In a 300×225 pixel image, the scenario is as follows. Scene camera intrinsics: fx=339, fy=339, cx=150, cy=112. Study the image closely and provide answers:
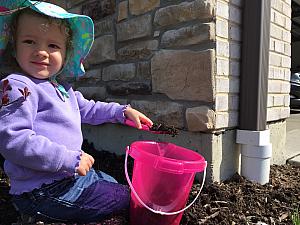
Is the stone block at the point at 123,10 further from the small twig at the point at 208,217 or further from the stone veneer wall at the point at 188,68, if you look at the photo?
the small twig at the point at 208,217

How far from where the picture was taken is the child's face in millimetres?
1629

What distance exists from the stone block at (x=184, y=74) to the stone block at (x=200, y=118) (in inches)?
3.0

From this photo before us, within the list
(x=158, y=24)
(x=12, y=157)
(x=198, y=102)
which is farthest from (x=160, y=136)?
(x=12, y=157)

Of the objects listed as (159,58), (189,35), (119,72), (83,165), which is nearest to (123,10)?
(119,72)

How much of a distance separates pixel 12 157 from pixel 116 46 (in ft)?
6.03

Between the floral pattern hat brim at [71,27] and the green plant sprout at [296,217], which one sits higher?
Result: the floral pattern hat brim at [71,27]

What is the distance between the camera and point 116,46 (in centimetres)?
311

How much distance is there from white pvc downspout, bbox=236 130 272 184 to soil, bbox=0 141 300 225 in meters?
0.07

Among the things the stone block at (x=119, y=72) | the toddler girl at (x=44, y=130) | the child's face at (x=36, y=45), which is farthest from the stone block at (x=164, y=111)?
the child's face at (x=36, y=45)


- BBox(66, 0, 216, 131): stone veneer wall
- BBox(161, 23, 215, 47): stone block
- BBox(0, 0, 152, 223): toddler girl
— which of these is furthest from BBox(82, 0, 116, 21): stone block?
BBox(0, 0, 152, 223): toddler girl

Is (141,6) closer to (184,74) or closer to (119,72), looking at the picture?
(119,72)

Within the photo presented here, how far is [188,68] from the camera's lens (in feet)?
7.91

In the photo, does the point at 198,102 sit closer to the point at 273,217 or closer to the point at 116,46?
the point at 273,217

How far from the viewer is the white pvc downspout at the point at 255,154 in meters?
2.45
